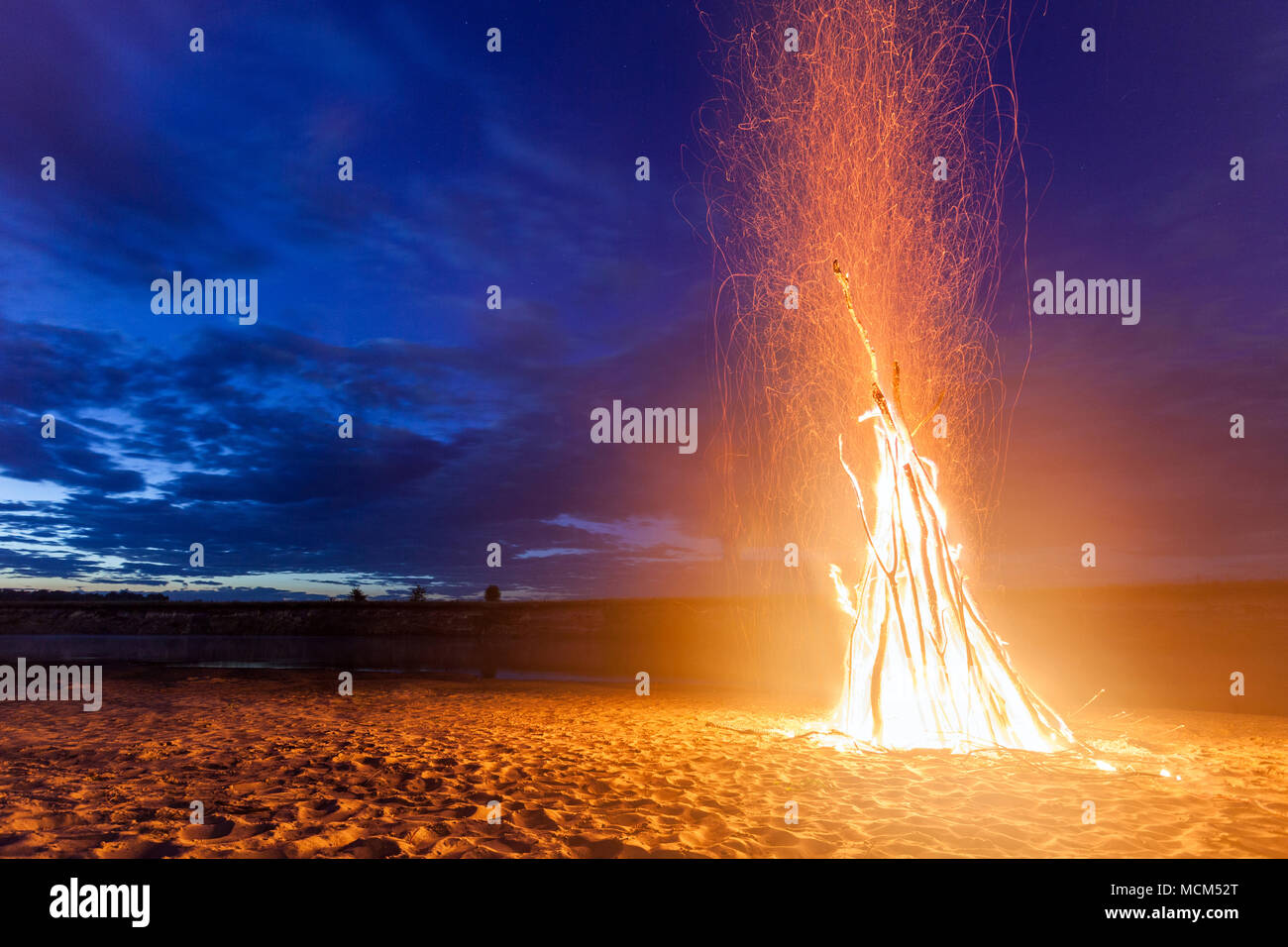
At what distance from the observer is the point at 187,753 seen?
25.7ft

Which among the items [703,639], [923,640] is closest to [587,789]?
[923,640]

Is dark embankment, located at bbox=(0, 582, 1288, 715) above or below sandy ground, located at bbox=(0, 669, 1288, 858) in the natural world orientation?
below

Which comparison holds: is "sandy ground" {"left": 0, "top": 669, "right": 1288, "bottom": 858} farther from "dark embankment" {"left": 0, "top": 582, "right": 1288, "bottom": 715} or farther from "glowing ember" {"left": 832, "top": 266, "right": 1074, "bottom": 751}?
"dark embankment" {"left": 0, "top": 582, "right": 1288, "bottom": 715}

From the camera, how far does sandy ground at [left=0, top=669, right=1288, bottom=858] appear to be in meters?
5.00

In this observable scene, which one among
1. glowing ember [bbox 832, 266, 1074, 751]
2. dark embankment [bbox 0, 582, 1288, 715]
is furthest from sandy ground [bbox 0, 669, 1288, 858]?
dark embankment [bbox 0, 582, 1288, 715]

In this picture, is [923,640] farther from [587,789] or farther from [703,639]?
[703,639]

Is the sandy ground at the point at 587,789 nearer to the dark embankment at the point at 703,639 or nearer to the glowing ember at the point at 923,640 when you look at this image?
the glowing ember at the point at 923,640

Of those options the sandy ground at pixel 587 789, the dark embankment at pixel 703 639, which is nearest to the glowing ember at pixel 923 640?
the sandy ground at pixel 587 789

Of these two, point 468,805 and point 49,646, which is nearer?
point 468,805

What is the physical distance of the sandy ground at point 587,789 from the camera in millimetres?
4996

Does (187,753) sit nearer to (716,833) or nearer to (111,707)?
(111,707)

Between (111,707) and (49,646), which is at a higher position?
(111,707)
